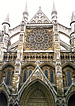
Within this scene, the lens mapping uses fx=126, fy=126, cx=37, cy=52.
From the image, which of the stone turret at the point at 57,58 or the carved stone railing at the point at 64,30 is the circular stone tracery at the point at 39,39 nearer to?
the stone turret at the point at 57,58

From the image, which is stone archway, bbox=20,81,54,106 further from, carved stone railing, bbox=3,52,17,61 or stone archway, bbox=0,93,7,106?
carved stone railing, bbox=3,52,17,61

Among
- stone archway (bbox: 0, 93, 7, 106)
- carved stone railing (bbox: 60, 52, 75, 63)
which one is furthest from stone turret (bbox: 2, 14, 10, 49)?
carved stone railing (bbox: 60, 52, 75, 63)

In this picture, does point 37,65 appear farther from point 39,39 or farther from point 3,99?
point 3,99

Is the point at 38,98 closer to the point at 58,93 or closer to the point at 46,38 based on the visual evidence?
the point at 58,93

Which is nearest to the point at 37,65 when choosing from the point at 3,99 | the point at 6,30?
the point at 3,99

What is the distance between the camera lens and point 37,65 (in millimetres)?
17172

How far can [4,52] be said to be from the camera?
752 inches

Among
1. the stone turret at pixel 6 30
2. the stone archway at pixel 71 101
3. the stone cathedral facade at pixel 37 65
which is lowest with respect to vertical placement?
the stone archway at pixel 71 101

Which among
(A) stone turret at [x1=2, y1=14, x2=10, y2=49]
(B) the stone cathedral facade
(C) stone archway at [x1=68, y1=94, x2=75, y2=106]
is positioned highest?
(A) stone turret at [x1=2, y1=14, x2=10, y2=49]

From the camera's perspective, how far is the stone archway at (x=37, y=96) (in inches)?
608

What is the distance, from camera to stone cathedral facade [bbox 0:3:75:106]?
50.7ft

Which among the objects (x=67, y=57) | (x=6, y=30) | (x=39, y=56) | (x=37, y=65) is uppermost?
(x=6, y=30)

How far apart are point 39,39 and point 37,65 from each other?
5573 millimetres

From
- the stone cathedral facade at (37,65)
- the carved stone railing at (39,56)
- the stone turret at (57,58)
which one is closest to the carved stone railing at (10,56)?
the stone cathedral facade at (37,65)
